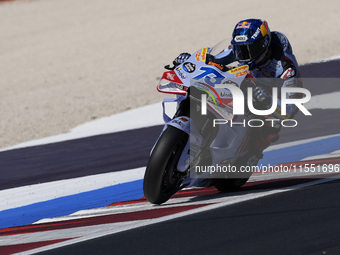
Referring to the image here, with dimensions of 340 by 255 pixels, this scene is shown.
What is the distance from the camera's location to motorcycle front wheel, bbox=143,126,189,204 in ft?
18.8

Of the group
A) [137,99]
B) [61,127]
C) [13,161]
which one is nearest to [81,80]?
[137,99]

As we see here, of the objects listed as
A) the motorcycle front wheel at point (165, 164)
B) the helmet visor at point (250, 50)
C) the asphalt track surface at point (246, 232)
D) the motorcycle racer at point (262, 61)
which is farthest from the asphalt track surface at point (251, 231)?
the helmet visor at point (250, 50)

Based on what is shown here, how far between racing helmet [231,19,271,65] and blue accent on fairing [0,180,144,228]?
6.06 ft

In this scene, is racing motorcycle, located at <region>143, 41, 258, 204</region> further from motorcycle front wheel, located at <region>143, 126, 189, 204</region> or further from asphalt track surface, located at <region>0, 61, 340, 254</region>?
asphalt track surface, located at <region>0, 61, 340, 254</region>

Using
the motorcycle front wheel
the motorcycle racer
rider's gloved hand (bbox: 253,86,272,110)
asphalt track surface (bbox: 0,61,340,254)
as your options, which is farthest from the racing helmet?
asphalt track surface (bbox: 0,61,340,254)

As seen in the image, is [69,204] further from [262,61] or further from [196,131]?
[262,61]

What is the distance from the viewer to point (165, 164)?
5.75 m

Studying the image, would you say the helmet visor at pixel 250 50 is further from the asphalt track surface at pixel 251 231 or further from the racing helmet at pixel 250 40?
the asphalt track surface at pixel 251 231

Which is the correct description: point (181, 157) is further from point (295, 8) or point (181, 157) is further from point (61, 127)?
point (295, 8)

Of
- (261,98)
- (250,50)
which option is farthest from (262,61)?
(261,98)

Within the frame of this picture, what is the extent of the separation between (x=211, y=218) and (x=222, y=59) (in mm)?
1769

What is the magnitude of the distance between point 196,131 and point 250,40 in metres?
0.95

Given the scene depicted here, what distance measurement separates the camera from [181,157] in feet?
19.2

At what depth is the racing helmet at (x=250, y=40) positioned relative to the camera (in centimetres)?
627
